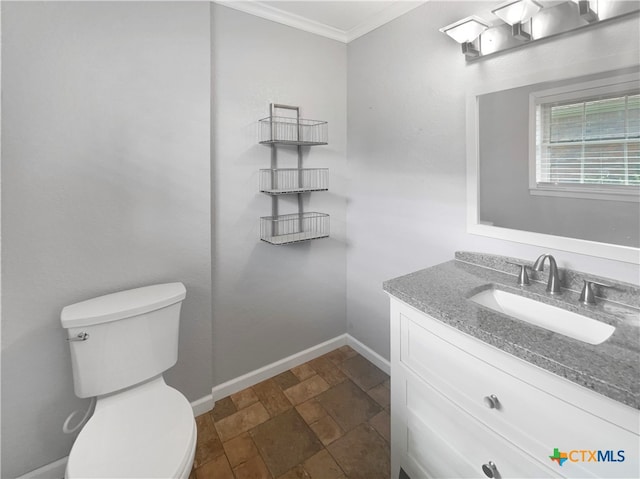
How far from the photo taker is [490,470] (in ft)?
3.08

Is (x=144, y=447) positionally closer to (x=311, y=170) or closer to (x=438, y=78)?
(x=311, y=170)

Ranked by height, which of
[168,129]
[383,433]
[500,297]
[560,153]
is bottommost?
[383,433]

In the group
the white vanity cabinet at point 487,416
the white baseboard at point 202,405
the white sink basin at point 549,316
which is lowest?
the white baseboard at point 202,405

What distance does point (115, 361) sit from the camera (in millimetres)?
1282

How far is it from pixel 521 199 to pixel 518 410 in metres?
0.90

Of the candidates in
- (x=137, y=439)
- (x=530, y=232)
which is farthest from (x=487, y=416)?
(x=137, y=439)

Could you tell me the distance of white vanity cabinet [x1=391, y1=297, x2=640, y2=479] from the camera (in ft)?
2.35

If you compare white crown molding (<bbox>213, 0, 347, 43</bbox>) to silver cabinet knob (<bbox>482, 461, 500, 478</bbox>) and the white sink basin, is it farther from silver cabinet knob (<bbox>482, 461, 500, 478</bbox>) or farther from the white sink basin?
silver cabinet knob (<bbox>482, 461, 500, 478</bbox>)

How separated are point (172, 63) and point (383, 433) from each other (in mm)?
2193

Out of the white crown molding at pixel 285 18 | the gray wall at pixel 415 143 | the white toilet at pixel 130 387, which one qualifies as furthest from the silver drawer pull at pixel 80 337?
the white crown molding at pixel 285 18

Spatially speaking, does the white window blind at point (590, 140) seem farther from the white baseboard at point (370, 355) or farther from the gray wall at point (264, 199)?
the white baseboard at point (370, 355)

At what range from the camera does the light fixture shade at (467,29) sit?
4.36 ft

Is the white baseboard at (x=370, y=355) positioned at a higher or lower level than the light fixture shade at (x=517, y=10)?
lower

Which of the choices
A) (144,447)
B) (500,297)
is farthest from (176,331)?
(500,297)
